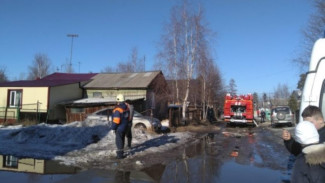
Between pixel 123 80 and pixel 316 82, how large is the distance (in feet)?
87.0

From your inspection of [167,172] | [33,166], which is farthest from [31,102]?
[167,172]

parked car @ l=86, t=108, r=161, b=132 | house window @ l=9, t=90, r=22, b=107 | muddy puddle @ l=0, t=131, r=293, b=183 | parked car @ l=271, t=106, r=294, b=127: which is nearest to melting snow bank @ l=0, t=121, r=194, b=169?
muddy puddle @ l=0, t=131, r=293, b=183

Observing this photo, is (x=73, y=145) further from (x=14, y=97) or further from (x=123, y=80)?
(x=123, y=80)

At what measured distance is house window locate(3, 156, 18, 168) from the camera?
774 cm

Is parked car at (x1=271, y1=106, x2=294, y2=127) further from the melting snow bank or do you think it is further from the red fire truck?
the melting snow bank

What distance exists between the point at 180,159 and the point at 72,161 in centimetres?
342

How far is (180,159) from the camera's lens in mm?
9469

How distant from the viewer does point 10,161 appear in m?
8.20

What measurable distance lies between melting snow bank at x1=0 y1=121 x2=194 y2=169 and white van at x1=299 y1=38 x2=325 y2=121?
5.08m

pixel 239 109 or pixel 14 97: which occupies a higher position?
pixel 14 97

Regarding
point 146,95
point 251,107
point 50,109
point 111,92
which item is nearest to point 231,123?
point 251,107

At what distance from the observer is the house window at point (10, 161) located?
774 centimetres

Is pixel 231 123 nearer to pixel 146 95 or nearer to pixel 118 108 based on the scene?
pixel 146 95

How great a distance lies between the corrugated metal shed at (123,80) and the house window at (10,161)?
19.0 meters
